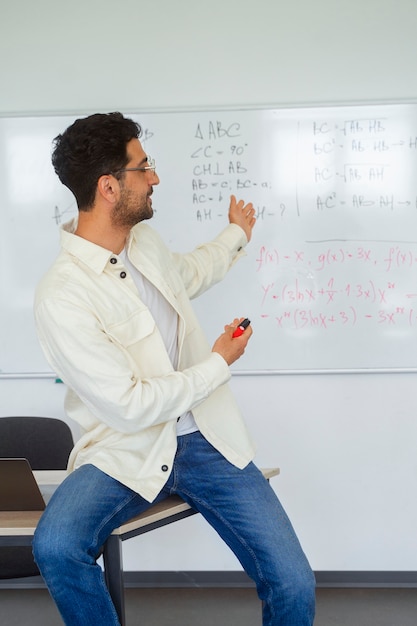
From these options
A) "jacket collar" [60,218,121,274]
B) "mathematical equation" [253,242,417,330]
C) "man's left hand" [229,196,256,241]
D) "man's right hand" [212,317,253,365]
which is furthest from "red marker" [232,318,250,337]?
"mathematical equation" [253,242,417,330]

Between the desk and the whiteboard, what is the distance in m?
1.35

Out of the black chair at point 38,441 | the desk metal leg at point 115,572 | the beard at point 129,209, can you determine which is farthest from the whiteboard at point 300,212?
the desk metal leg at point 115,572

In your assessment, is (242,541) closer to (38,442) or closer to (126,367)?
(126,367)

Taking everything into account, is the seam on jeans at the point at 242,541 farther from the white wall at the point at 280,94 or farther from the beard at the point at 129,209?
the white wall at the point at 280,94

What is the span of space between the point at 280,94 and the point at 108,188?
4.39 feet

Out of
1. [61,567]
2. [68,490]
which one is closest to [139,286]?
[68,490]

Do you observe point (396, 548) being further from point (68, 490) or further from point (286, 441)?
point (68, 490)

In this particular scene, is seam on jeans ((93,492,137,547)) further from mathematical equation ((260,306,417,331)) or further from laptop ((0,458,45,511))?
mathematical equation ((260,306,417,331))

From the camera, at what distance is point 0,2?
3.24 meters

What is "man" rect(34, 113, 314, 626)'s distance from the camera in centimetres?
180

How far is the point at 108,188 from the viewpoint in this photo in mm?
2082

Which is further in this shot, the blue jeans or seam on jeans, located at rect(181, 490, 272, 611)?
seam on jeans, located at rect(181, 490, 272, 611)

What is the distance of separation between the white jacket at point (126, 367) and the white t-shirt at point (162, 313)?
3 centimetres

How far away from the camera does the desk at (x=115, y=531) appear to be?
1.81m
